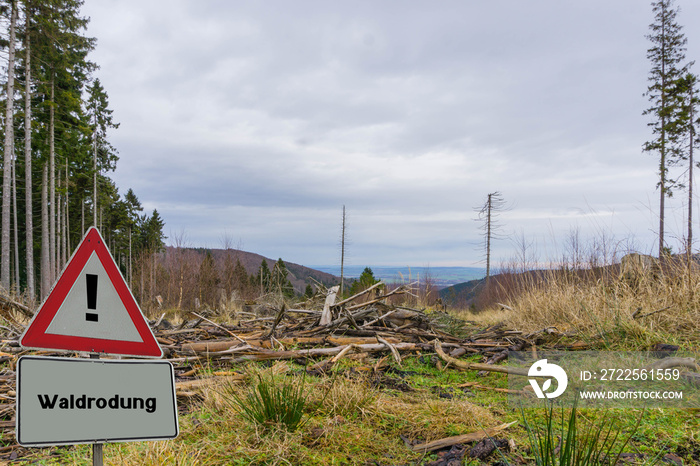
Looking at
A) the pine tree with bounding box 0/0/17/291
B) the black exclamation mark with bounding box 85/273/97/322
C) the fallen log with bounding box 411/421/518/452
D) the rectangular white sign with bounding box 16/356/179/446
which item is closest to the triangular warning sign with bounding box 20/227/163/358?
the black exclamation mark with bounding box 85/273/97/322

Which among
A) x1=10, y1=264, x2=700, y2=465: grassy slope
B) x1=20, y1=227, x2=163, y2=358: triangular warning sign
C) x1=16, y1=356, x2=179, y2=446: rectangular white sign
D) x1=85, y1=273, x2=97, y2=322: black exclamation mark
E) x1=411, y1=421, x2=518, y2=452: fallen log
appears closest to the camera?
x1=16, y1=356, x2=179, y2=446: rectangular white sign

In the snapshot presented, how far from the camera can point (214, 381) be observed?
4379mm

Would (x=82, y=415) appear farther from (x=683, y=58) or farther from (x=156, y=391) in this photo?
(x=683, y=58)

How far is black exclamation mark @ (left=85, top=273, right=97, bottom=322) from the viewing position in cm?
213

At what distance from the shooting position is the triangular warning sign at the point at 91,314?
202 centimetres

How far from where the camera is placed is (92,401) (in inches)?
75.2

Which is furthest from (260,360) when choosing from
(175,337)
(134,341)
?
(134,341)

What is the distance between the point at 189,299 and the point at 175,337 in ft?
53.4

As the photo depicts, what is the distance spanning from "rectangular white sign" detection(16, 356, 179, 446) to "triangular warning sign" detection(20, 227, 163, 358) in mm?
189

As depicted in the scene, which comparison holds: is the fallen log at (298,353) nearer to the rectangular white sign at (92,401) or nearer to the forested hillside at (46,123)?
the rectangular white sign at (92,401)

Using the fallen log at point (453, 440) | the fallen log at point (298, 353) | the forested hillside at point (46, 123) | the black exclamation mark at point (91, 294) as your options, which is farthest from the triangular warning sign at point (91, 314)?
the forested hillside at point (46, 123)

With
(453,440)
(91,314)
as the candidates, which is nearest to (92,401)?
(91,314)

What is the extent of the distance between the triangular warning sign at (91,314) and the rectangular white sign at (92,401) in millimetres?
189

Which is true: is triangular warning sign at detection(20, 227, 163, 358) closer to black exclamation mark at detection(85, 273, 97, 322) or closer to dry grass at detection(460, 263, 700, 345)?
black exclamation mark at detection(85, 273, 97, 322)
